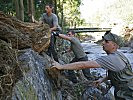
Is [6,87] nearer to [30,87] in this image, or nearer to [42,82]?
[30,87]

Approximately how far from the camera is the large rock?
547 cm

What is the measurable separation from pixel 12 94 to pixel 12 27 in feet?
6.60

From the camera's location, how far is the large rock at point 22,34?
547 centimetres

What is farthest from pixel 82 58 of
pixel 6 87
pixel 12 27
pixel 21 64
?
pixel 6 87

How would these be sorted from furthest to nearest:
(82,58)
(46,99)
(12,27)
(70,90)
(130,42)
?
(130,42)
(82,58)
(70,90)
(12,27)
(46,99)

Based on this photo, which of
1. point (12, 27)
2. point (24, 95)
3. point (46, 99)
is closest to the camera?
point (24, 95)

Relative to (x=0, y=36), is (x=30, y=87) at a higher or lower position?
lower

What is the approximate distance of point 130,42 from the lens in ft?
89.4

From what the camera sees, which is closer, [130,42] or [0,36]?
[0,36]

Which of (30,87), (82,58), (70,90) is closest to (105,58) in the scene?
(30,87)

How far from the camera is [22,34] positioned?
5.93 metres

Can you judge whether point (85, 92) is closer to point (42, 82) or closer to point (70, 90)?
point (70, 90)

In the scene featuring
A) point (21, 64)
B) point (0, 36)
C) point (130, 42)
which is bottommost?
point (130, 42)

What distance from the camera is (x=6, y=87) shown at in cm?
414
